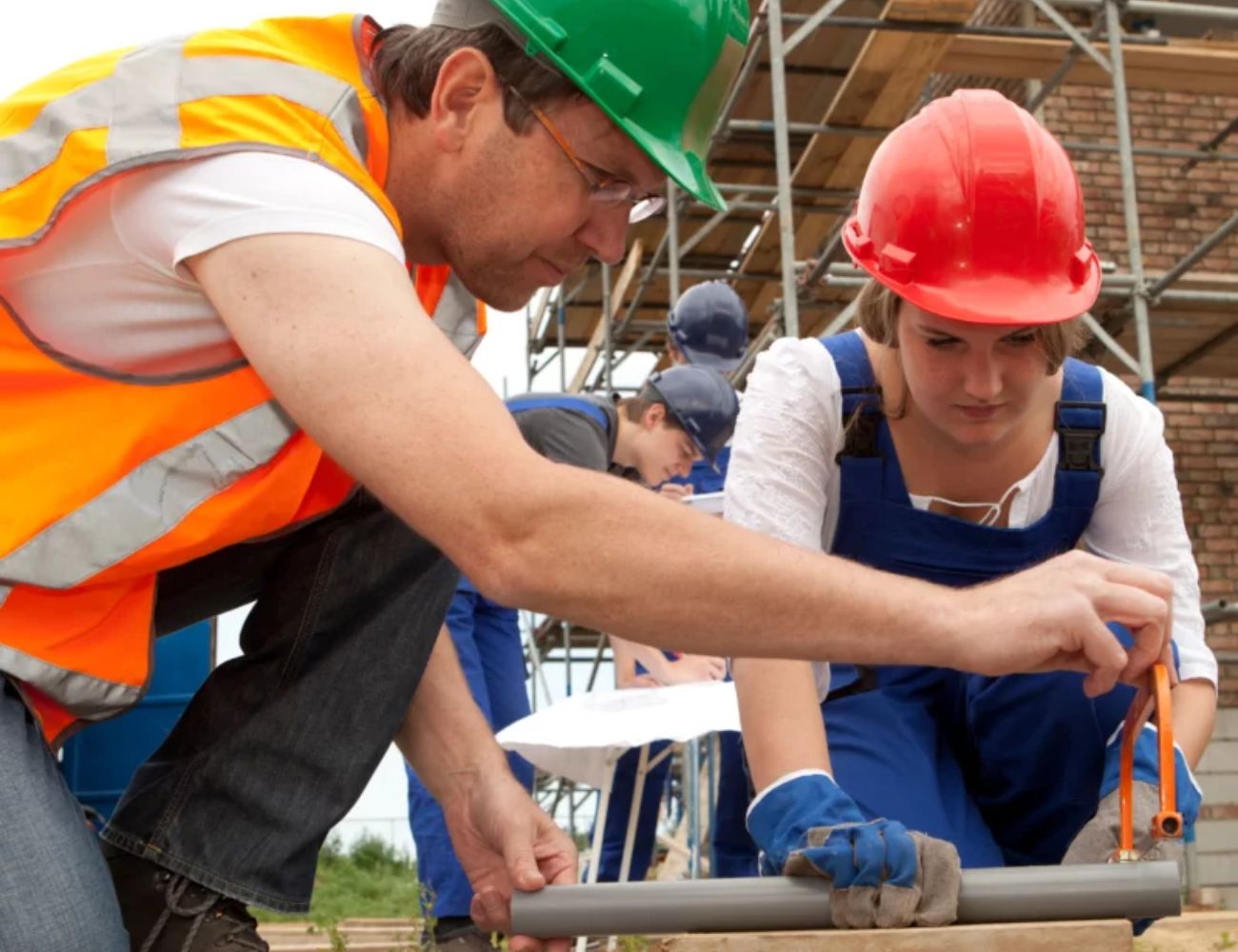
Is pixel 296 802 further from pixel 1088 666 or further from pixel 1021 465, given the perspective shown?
pixel 1021 465

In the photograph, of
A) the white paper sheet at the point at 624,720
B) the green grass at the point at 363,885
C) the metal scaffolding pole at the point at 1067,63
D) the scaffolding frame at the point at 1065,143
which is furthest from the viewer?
the green grass at the point at 363,885

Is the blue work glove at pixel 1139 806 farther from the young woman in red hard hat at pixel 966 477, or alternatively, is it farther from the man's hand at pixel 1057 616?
the man's hand at pixel 1057 616

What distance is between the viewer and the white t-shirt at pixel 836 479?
8.29 ft

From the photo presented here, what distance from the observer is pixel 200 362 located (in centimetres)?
178

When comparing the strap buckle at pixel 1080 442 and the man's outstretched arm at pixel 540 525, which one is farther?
the strap buckle at pixel 1080 442

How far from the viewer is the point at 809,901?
5.81 ft

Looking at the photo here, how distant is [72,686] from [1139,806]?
153cm

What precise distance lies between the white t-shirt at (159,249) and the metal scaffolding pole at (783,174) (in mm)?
4759

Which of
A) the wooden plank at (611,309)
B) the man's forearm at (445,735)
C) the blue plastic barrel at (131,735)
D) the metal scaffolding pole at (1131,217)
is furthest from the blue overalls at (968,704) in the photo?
the wooden plank at (611,309)

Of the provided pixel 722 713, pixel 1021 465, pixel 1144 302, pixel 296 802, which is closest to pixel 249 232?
pixel 296 802

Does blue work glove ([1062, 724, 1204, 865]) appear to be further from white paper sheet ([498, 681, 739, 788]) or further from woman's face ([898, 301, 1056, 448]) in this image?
white paper sheet ([498, 681, 739, 788])

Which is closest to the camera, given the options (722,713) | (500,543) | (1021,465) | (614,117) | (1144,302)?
(500,543)

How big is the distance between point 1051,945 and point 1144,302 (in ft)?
18.9

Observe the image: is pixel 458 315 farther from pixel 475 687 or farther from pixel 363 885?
pixel 363 885
